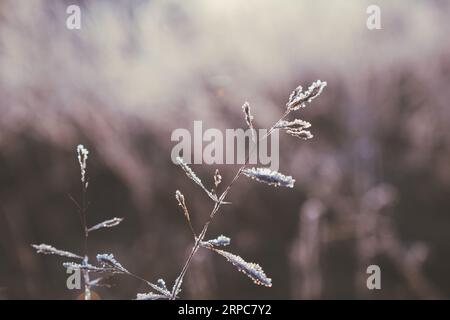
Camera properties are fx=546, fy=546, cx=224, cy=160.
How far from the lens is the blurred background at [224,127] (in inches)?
79.4

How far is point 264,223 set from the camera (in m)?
2.21

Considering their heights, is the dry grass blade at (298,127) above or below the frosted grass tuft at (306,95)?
below

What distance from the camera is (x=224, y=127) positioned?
2342mm

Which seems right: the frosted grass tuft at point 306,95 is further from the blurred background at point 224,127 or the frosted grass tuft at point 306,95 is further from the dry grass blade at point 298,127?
the blurred background at point 224,127

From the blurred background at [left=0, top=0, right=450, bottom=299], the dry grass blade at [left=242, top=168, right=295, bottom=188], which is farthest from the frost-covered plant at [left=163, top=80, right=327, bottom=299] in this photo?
the blurred background at [left=0, top=0, right=450, bottom=299]

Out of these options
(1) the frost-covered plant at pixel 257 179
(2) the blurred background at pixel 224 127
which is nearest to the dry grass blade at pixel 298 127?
(1) the frost-covered plant at pixel 257 179

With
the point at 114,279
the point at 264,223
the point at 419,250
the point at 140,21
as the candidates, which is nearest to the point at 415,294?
the point at 419,250

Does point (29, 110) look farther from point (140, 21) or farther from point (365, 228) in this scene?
point (365, 228)

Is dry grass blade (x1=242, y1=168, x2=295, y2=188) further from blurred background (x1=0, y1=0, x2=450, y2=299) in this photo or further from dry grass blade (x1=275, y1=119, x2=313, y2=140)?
blurred background (x1=0, y1=0, x2=450, y2=299)

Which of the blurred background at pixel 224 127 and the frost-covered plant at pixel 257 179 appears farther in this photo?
the blurred background at pixel 224 127

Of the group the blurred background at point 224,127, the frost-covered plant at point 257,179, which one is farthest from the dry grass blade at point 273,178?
the blurred background at point 224,127

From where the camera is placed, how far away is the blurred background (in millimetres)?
2016

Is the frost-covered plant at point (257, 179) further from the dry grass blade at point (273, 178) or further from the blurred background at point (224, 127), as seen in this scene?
the blurred background at point (224, 127)

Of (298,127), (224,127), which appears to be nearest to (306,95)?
(298,127)
